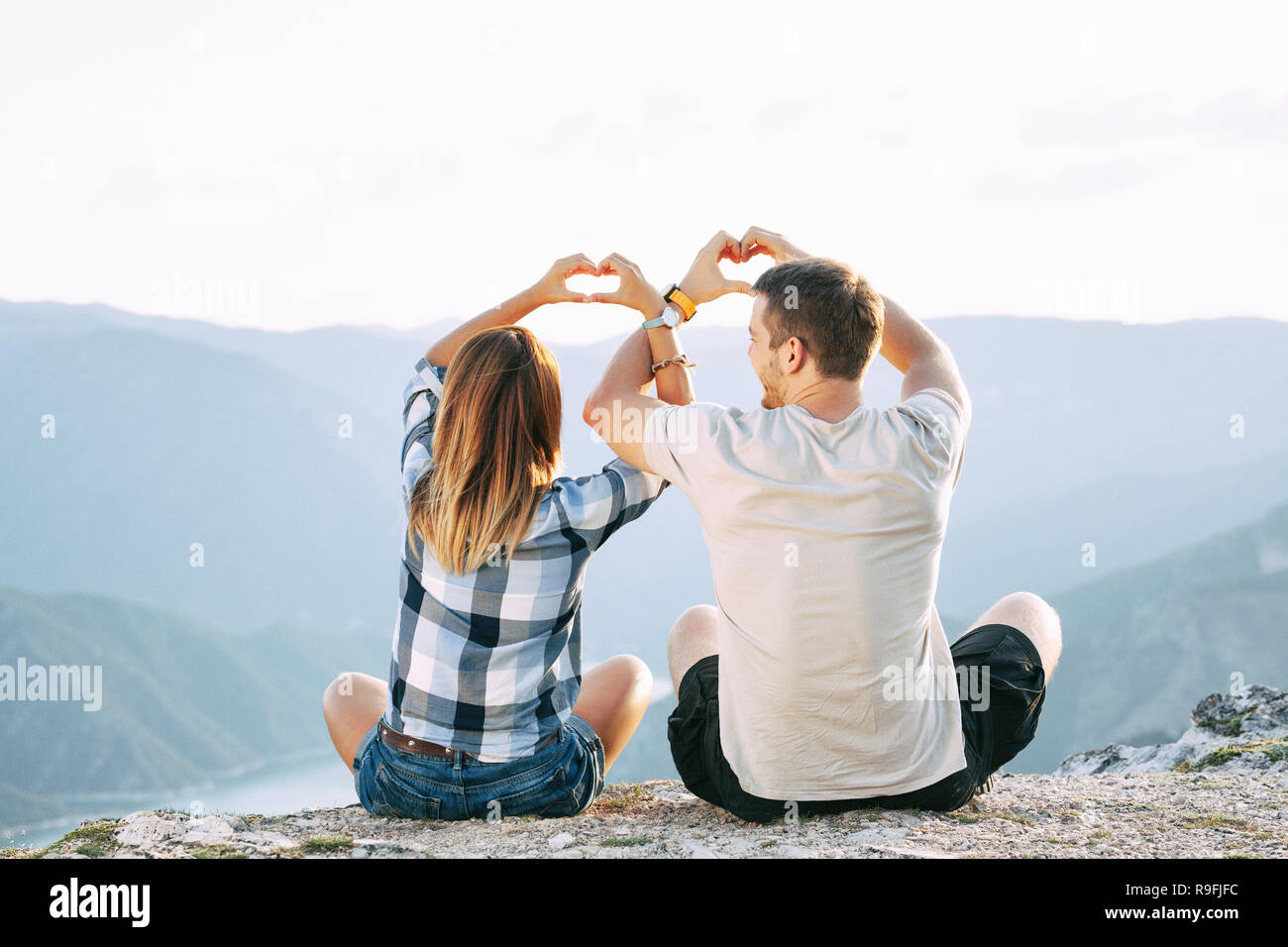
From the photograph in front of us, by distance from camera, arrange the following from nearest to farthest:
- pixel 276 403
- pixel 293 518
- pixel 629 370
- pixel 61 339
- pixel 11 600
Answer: pixel 629 370
pixel 11 600
pixel 293 518
pixel 61 339
pixel 276 403

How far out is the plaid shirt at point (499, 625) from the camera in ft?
10.1

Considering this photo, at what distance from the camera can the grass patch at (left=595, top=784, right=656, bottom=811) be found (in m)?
3.72

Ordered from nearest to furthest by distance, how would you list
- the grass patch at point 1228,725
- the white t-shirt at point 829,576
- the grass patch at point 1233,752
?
the white t-shirt at point 829,576, the grass patch at point 1233,752, the grass patch at point 1228,725

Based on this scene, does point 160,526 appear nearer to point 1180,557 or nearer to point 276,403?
point 276,403

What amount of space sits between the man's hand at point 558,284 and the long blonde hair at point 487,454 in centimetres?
77

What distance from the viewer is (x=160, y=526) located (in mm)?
117312

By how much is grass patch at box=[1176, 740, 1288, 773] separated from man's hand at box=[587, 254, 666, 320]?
3.84 metres

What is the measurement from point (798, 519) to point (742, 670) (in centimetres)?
54

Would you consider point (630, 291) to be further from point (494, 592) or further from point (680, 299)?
point (494, 592)

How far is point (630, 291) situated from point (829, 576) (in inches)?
56.5

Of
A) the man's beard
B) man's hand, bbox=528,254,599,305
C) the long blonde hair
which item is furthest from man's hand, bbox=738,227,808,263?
the long blonde hair
